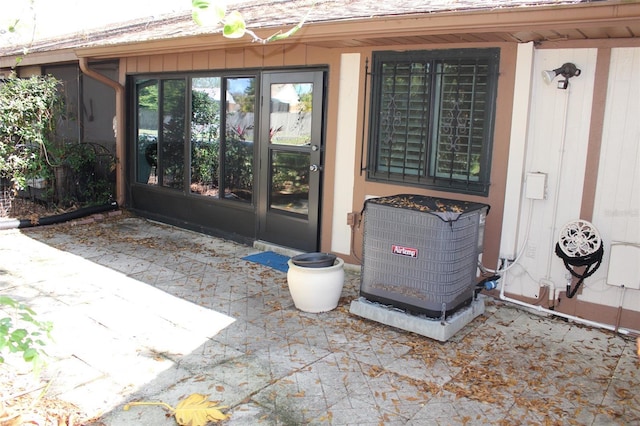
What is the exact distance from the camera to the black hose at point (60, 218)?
7273 mm

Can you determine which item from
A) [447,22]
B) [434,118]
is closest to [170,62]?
[434,118]

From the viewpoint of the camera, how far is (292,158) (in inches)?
245

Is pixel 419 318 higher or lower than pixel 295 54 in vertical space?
lower

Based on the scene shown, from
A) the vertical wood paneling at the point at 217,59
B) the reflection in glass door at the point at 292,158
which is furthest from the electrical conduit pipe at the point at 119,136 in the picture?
the reflection in glass door at the point at 292,158

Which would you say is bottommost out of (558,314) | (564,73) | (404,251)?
(558,314)

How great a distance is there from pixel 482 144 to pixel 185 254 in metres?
3.45

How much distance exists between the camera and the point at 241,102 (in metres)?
6.78

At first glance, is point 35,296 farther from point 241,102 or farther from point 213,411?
point 241,102

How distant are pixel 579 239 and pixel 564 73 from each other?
4.14 ft

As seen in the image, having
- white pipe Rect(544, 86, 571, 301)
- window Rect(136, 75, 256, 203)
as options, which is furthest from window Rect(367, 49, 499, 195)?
window Rect(136, 75, 256, 203)

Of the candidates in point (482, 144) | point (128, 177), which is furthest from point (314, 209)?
point (128, 177)

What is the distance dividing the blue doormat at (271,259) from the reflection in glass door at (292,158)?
18cm

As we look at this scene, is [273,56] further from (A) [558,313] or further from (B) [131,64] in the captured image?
(A) [558,313]

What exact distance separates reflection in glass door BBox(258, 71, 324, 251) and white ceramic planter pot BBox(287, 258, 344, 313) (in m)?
1.50
